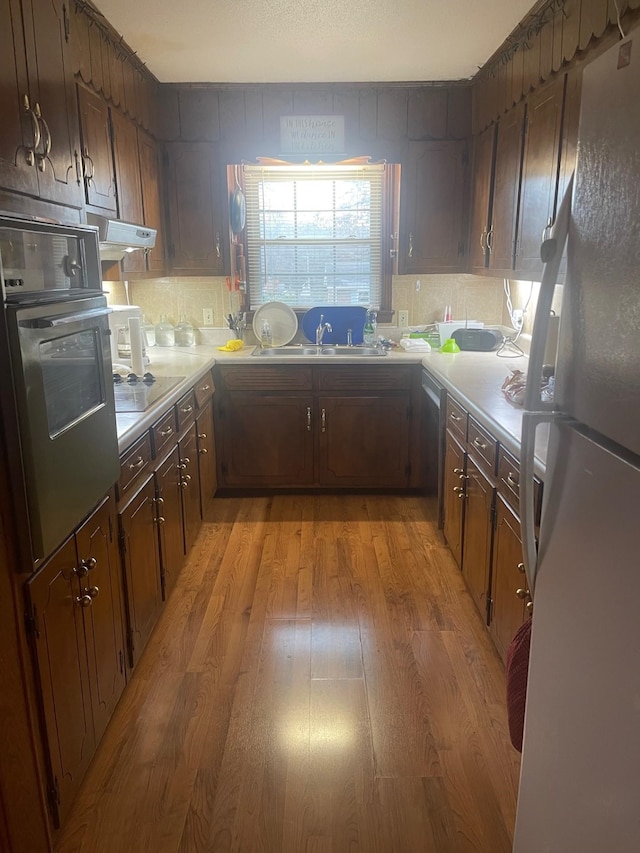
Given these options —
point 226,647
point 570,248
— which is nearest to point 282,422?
point 226,647

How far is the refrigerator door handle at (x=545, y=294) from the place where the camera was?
3.66ft

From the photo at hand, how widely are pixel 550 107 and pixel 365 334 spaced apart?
6.16ft

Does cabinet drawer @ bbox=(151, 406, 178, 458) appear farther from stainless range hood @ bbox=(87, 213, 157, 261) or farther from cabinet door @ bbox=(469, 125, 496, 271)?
cabinet door @ bbox=(469, 125, 496, 271)

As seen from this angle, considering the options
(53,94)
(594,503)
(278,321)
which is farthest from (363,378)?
(594,503)

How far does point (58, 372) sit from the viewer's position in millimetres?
1454

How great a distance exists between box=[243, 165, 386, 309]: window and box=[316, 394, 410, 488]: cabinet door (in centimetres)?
86

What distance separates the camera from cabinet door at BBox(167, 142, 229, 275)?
3828mm

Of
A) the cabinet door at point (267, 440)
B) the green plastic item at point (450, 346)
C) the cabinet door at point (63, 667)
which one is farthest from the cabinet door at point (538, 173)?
the cabinet door at point (63, 667)

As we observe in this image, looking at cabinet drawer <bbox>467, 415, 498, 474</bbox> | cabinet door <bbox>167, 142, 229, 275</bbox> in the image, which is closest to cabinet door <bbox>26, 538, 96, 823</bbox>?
cabinet drawer <bbox>467, 415, 498, 474</bbox>

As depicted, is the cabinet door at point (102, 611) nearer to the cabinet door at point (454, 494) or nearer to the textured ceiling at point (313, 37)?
the cabinet door at point (454, 494)

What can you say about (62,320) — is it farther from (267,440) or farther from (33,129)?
(267,440)

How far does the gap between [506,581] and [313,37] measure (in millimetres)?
2569

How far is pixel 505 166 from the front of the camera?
10.3 feet

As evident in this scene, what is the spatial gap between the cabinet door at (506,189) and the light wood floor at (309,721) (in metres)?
1.58
